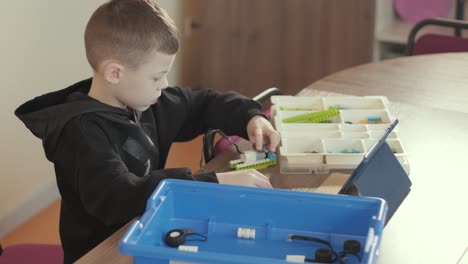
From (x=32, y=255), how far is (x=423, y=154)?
2.93ft

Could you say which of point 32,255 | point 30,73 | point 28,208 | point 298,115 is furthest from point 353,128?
point 28,208

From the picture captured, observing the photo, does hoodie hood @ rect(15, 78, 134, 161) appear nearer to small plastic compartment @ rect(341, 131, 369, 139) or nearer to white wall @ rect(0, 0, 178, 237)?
small plastic compartment @ rect(341, 131, 369, 139)

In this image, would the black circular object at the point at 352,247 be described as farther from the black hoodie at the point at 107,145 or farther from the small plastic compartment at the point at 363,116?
the small plastic compartment at the point at 363,116

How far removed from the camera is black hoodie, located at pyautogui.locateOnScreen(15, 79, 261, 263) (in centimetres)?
150

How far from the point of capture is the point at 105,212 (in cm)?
150

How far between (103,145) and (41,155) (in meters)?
1.56

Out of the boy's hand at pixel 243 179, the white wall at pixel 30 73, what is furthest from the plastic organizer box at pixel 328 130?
the white wall at pixel 30 73

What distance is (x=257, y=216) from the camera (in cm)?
136

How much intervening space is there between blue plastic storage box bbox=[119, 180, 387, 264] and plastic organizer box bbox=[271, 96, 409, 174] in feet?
1.18

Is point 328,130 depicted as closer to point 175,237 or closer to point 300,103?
point 300,103

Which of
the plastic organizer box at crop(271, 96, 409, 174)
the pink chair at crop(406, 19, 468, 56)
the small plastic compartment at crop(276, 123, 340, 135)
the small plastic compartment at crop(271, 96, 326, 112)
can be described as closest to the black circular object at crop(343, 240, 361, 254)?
the plastic organizer box at crop(271, 96, 409, 174)

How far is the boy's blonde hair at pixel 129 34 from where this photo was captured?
164 cm

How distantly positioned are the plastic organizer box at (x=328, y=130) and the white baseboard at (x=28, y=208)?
54.7 inches

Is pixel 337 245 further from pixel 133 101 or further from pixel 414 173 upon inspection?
pixel 133 101
